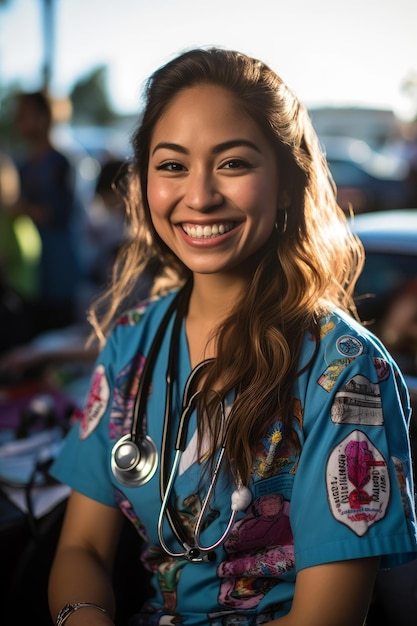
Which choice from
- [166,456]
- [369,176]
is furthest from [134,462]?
[369,176]

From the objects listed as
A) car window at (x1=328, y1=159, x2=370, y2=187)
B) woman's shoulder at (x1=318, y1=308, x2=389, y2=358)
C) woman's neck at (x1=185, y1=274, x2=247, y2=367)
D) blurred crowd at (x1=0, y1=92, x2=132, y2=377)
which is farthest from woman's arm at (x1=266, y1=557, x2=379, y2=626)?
car window at (x1=328, y1=159, x2=370, y2=187)

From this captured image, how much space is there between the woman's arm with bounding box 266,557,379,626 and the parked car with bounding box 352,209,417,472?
1.46 metres

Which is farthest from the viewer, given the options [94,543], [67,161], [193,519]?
[67,161]

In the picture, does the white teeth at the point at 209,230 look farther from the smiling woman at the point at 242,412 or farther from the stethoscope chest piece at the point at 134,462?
the stethoscope chest piece at the point at 134,462

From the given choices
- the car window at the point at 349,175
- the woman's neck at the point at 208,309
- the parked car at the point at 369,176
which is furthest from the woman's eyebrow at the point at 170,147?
the car window at the point at 349,175

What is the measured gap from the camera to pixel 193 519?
1396 mm

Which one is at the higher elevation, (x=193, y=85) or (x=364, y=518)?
(x=193, y=85)

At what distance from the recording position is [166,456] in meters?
1.44

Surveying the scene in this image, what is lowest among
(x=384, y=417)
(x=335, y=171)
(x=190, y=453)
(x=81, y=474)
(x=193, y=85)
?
(x=335, y=171)

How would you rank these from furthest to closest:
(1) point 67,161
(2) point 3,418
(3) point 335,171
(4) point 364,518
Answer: (3) point 335,171, (1) point 67,161, (2) point 3,418, (4) point 364,518

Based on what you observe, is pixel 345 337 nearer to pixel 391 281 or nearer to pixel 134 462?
pixel 134 462

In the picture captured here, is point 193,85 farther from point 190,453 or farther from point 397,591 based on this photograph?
point 397,591

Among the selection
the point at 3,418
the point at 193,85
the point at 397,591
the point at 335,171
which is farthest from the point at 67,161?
the point at 335,171

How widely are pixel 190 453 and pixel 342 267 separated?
0.51 metres
